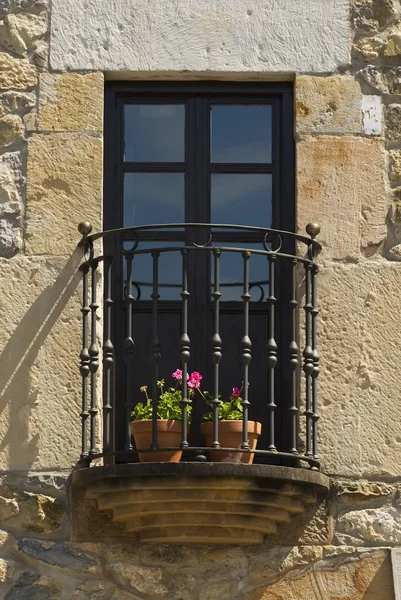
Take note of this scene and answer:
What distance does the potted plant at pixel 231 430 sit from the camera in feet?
24.3

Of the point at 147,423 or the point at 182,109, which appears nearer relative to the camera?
the point at 147,423

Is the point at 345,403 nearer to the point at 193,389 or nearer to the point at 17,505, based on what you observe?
the point at 193,389

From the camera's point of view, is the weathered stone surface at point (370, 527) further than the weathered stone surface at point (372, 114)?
No

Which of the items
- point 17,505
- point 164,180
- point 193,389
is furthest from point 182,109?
point 17,505

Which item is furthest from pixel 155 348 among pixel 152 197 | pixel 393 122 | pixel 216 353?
pixel 393 122

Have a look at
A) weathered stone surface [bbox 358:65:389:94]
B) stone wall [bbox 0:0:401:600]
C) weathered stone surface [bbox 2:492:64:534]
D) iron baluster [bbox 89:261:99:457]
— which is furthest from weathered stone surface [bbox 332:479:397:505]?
weathered stone surface [bbox 358:65:389:94]

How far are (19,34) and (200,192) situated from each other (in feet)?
3.66

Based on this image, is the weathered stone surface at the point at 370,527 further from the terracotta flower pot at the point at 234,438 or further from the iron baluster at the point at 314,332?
the terracotta flower pot at the point at 234,438

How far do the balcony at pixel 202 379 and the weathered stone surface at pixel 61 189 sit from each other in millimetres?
158

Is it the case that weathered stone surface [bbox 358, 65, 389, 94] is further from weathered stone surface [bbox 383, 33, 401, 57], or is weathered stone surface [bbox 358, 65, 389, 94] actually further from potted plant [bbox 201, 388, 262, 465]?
potted plant [bbox 201, 388, 262, 465]

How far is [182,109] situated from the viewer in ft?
27.1

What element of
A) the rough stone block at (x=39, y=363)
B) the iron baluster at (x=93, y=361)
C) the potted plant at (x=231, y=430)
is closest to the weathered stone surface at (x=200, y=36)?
the rough stone block at (x=39, y=363)

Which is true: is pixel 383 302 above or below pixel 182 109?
below

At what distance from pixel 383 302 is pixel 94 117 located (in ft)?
5.16
